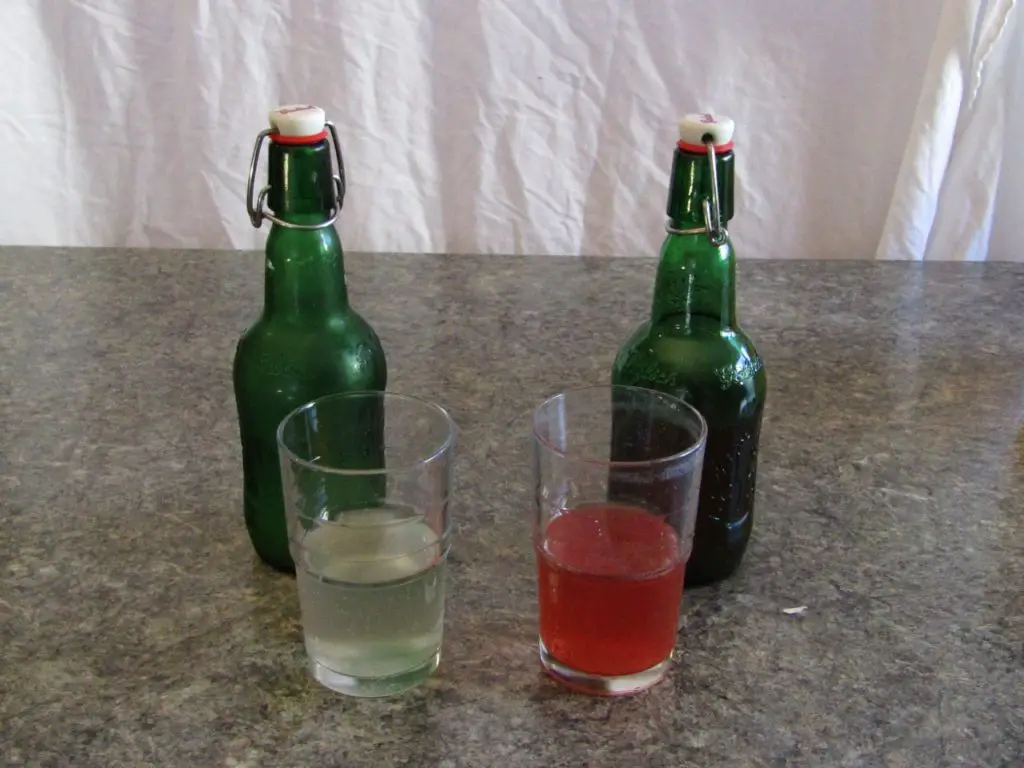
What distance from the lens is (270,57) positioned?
4.39 ft

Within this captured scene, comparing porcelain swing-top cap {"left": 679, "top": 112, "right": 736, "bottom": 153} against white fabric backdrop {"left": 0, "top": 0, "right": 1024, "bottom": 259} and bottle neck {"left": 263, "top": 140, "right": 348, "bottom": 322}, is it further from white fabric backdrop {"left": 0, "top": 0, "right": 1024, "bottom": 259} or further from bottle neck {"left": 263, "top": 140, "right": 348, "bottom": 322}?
white fabric backdrop {"left": 0, "top": 0, "right": 1024, "bottom": 259}

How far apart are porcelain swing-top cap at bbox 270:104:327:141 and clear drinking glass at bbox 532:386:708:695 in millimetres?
181

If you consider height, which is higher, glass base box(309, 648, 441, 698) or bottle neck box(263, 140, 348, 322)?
bottle neck box(263, 140, 348, 322)

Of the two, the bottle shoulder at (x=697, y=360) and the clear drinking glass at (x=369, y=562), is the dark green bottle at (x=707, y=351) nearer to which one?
the bottle shoulder at (x=697, y=360)

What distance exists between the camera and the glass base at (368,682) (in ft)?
1.94

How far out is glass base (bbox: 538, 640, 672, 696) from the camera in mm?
593

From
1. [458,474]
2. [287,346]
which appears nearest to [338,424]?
[287,346]

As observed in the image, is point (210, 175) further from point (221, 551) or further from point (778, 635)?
point (778, 635)

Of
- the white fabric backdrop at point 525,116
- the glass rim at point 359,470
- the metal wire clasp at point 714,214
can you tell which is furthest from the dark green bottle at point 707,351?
the white fabric backdrop at point 525,116

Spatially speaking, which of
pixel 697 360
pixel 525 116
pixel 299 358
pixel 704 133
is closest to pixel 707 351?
pixel 697 360

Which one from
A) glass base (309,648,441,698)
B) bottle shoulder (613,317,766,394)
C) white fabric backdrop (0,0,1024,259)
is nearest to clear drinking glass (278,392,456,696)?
glass base (309,648,441,698)

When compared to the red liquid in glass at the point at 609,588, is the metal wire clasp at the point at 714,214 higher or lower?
higher

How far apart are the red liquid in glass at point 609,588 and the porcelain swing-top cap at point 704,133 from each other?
185 mm

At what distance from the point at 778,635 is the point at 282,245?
13.3 inches
